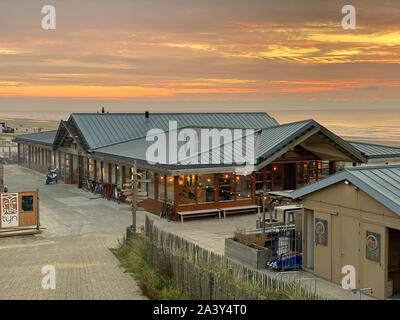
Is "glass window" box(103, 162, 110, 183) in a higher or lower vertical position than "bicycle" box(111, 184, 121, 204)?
higher

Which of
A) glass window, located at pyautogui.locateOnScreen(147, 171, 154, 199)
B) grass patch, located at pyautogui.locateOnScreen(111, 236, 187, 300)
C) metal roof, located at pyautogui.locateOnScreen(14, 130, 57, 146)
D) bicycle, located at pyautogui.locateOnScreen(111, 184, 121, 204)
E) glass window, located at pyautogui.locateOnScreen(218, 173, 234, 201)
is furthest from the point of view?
metal roof, located at pyautogui.locateOnScreen(14, 130, 57, 146)

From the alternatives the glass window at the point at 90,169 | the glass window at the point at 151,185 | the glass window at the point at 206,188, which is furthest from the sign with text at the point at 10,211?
the glass window at the point at 90,169

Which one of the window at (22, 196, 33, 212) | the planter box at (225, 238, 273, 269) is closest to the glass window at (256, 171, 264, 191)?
the planter box at (225, 238, 273, 269)

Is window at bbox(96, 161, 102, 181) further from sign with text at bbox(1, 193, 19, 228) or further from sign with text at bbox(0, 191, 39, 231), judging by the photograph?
sign with text at bbox(1, 193, 19, 228)

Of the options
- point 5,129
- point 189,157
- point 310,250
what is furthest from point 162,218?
point 5,129

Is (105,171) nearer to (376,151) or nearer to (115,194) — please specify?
(115,194)

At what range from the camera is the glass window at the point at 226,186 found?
A: 3000 centimetres

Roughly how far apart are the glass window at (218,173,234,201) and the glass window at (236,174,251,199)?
0.42 m

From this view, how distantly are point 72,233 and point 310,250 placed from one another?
12403 mm

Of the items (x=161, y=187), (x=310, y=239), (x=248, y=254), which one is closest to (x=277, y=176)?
(x=161, y=187)

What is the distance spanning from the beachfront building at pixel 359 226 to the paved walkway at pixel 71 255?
6325mm

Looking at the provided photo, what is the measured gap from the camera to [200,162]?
93.5ft

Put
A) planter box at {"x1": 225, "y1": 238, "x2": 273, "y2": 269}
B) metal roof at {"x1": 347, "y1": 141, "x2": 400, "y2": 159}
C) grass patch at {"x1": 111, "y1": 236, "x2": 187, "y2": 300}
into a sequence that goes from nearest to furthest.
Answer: grass patch at {"x1": 111, "y1": 236, "x2": 187, "y2": 300} < planter box at {"x1": 225, "y1": 238, "x2": 273, "y2": 269} < metal roof at {"x1": 347, "y1": 141, "x2": 400, "y2": 159}

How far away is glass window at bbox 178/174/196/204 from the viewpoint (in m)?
29.3
